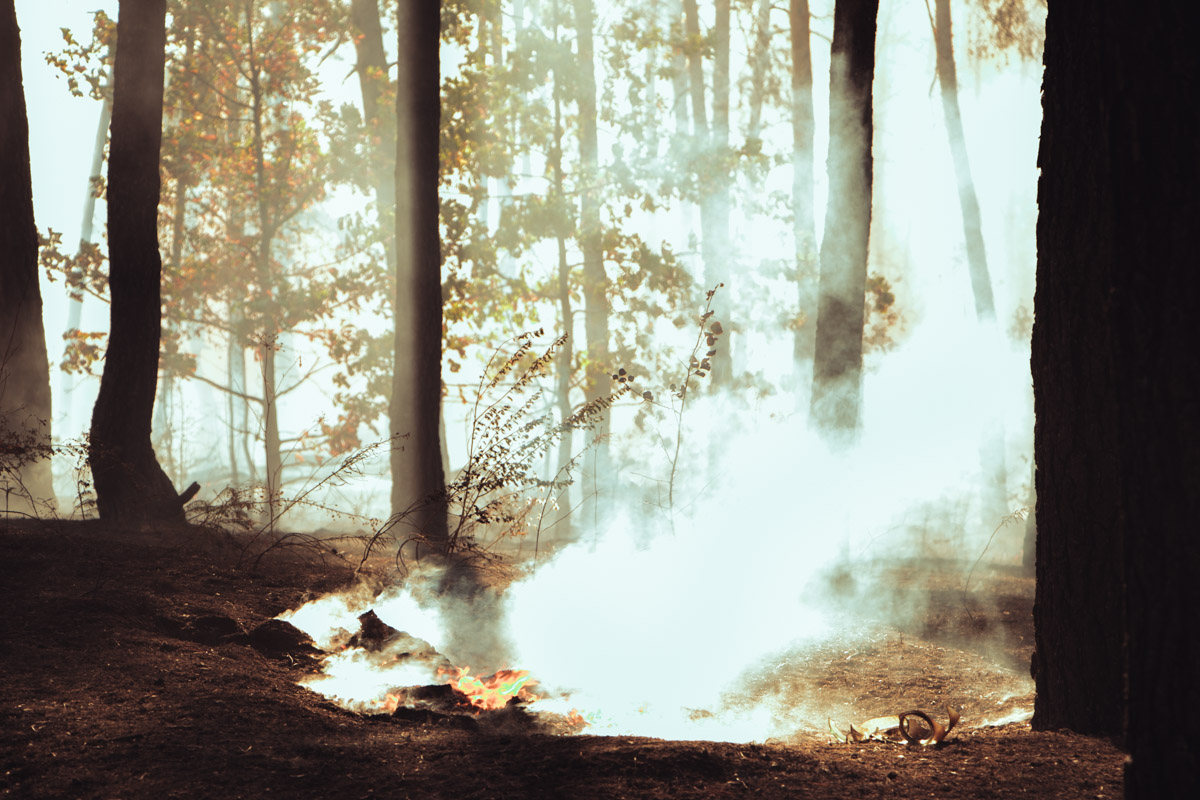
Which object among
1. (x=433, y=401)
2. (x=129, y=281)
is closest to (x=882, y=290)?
(x=433, y=401)

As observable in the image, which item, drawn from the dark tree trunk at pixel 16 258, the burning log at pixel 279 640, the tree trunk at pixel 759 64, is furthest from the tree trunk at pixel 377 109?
the burning log at pixel 279 640

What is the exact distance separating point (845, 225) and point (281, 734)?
19.0 ft

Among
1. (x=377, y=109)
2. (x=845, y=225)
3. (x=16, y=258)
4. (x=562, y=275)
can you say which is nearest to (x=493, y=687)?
(x=845, y=225)

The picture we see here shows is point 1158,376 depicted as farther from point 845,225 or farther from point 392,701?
point 845,225

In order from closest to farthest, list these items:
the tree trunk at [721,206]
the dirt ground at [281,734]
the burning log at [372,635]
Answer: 1. the dirt ground at [281,734]
2. the burning log at [372,635]
3. the tree trunk at [721,206]

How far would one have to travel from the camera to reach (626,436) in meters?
15.5

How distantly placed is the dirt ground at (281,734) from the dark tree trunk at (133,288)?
5.02 feet

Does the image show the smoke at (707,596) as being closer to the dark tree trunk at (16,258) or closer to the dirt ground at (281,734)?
the dirt ground at (281,734)

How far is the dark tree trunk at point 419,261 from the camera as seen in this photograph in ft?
22.9

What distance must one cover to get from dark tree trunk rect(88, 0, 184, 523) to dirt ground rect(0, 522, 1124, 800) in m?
1.53

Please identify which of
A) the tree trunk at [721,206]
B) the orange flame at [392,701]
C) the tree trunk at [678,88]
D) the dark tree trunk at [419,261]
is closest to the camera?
the orange flame at [392,701]

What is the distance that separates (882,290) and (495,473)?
27.9 feet

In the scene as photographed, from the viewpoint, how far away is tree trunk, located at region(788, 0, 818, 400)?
13.7 metres

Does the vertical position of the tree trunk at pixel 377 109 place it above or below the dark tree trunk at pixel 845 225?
above
